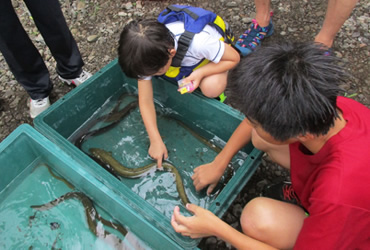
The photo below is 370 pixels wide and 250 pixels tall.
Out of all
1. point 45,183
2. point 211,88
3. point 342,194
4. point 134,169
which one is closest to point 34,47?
point 45,183

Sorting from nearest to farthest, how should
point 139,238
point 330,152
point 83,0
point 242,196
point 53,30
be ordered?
point 330,152, point 139,238, point 242,196, point 53,30, point 83,0

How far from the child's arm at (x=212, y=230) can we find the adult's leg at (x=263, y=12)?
180cm

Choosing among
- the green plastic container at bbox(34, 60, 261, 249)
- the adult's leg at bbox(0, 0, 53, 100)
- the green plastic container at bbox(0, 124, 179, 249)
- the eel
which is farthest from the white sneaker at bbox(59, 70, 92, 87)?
the green plastic container at bbox(0, 124, 179, 249)

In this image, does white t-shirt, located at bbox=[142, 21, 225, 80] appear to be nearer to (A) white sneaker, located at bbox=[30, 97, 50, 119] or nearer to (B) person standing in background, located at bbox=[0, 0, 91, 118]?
(B) person standing in background, located at bbox=[0, 0, 91, 118]

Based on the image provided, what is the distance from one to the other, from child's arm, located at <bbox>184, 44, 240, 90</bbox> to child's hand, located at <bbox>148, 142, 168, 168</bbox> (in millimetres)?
435

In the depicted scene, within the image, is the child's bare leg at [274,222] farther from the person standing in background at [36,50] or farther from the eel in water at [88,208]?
the person standing in background at [36,50]

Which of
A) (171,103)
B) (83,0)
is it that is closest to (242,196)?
(171,103)

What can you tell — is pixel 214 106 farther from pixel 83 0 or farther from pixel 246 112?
pixel 83 0

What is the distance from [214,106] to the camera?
1.82 m

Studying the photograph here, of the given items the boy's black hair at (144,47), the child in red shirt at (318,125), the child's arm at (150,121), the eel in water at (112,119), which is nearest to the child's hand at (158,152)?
the child's arm at (150,121)

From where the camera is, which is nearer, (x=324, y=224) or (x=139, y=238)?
(x=324, y=224)

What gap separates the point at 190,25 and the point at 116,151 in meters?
0.96

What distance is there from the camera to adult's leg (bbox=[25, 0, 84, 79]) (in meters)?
1.80

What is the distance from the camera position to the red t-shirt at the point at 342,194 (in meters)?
0.91
